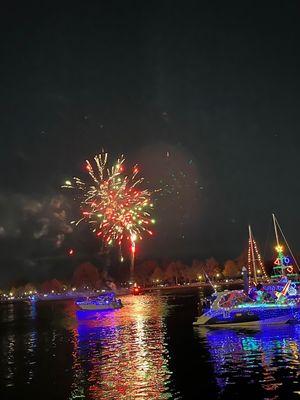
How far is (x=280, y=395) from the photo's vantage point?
77.8 ft

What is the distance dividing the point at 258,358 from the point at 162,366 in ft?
22.5

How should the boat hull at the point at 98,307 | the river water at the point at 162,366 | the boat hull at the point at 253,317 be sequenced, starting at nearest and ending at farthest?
the river water at the point at 162,366
the boat hull at the point at 253,317
the boat hull at the point at 98,307

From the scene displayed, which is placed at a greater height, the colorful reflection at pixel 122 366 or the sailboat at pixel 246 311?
the sailboat at pixel 246 311

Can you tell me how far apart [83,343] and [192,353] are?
1815cm

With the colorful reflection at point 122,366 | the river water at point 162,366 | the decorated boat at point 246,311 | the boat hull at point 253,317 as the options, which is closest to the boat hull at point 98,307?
the colorful reflection at point 122,366

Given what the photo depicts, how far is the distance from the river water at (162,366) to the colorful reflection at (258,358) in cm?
5

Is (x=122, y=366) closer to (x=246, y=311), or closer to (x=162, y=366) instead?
(x=162, y=366)

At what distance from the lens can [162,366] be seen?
34.0m

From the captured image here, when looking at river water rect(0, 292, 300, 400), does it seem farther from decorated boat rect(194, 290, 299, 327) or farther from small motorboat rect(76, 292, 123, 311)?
small motorboat rect(76, 292, 123, 311)

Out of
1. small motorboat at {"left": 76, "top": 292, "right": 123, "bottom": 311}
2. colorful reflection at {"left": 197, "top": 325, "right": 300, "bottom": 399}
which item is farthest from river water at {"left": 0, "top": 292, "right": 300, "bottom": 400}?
small motorboat at {"left": 76, "top": 292, "right": 123, "bottom": 311}

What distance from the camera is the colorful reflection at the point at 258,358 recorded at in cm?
2643

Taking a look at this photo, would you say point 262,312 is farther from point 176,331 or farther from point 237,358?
point 237,358

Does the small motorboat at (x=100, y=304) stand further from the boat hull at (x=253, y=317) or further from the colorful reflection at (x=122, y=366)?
the boat hull at (x=253, y=317)

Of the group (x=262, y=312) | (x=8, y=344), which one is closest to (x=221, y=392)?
(x=262, y=312)
